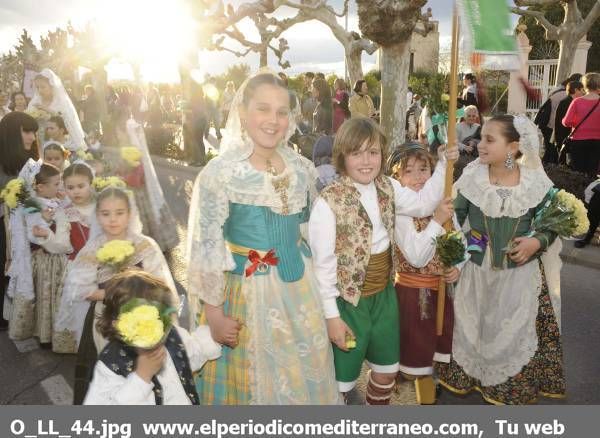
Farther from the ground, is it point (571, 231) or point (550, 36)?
point (550, 36)

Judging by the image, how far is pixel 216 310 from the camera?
263cm

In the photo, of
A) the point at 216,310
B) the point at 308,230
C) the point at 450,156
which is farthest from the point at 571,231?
the point at 216,310

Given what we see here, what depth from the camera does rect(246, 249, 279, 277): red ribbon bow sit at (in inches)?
104

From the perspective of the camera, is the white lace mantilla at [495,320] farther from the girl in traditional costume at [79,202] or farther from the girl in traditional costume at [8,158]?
the girl in traditional costume at [8,158]

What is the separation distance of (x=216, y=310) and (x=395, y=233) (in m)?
1.20

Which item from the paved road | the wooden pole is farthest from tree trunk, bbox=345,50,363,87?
the wooden pole

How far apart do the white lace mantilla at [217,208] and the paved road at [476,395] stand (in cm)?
197

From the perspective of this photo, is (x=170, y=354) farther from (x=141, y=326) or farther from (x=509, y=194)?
(x=509, y=194)

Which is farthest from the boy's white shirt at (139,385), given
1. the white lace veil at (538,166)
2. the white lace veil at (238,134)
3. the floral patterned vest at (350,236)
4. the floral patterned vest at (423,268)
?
the white lace veil at (538,166)

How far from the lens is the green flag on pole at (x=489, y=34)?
9.03 feet

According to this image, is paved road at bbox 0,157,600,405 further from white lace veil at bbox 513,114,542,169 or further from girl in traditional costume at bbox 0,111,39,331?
white lace veil at bbox 513,114,542,169

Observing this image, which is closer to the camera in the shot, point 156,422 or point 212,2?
point 156,422

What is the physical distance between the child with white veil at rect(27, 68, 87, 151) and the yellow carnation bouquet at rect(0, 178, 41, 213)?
7.42ft

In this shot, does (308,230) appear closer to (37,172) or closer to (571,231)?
(571,231)
